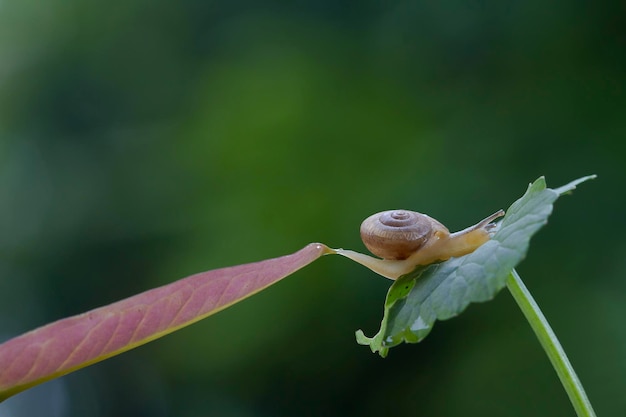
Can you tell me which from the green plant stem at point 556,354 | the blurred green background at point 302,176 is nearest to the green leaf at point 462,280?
the green plant stem at point 556,354

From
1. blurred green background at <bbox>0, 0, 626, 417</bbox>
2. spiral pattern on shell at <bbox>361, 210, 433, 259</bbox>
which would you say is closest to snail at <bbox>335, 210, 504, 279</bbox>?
spiral pattern on shell at <bbox>361, 210, 433, 259</bbox>

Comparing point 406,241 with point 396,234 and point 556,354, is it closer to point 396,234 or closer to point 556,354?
point 396,234

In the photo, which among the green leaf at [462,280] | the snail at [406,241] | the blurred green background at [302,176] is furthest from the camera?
→ the blurred green background at [302,176]

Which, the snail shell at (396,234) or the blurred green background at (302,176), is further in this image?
the blurred green background at (302,176)

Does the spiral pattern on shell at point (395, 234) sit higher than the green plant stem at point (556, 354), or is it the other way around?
the spiral pattern on shell at point (395, 234)

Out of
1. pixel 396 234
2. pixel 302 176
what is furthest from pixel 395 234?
pixel 302 176

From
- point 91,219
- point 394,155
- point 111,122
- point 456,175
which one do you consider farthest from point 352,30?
point 91,219

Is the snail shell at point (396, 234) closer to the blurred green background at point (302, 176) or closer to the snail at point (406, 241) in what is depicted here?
the snail at point (406, 241)
